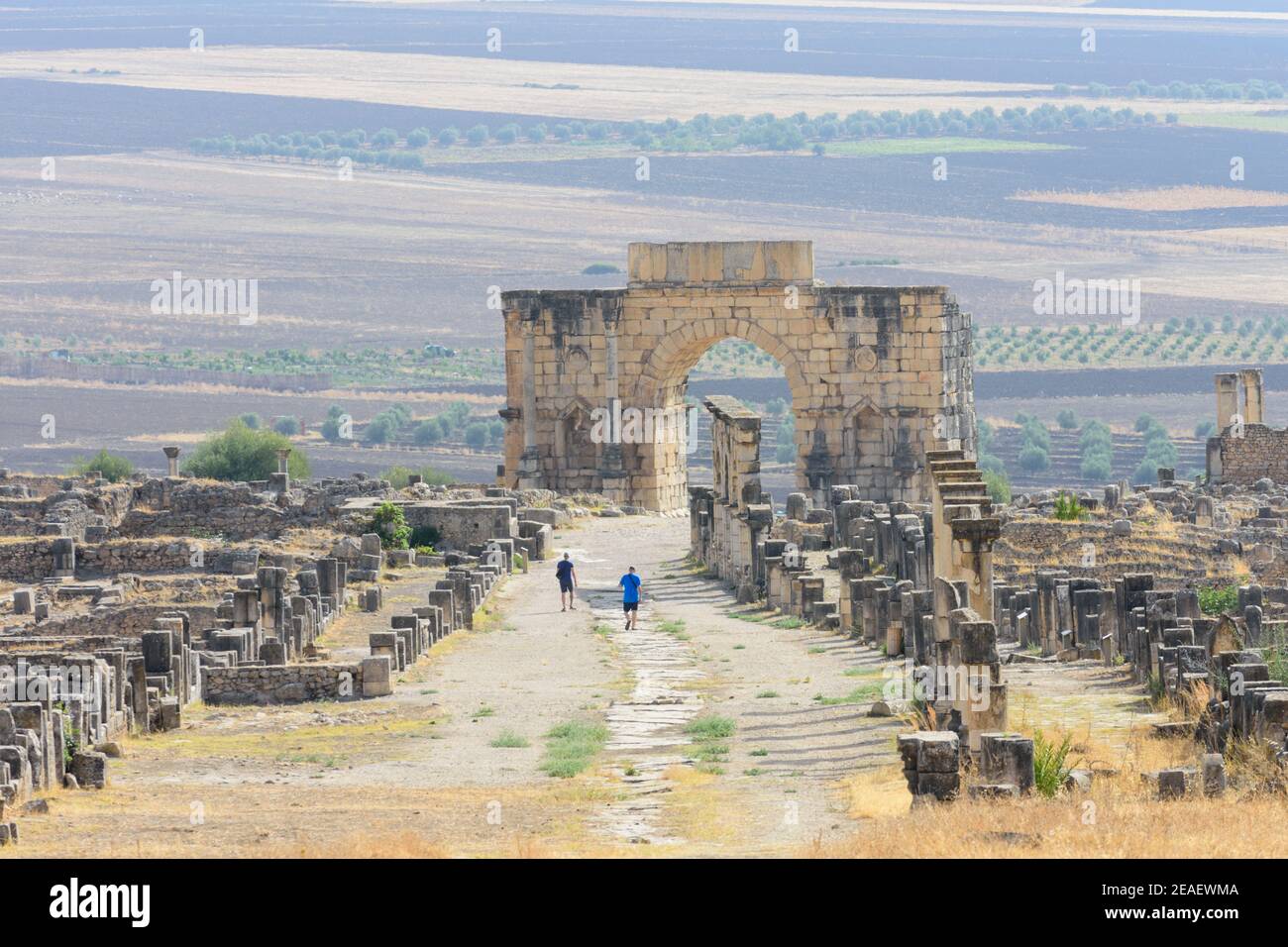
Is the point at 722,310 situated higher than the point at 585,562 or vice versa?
the point at 722,310

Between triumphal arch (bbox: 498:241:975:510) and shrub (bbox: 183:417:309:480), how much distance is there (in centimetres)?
1179

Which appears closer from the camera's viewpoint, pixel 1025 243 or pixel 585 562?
pixel 585 562

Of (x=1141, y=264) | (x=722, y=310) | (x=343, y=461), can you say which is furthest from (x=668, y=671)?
(x=1141, y=264)

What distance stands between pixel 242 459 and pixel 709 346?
53.6 feet

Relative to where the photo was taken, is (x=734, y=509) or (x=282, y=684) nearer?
(x=282, y=684)

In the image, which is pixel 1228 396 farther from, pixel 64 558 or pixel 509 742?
pixel 509 742

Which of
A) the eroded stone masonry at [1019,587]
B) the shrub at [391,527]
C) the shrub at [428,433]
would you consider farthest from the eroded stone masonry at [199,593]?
the shrub at [428,433]

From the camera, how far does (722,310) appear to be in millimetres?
51125

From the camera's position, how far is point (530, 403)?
51.9m

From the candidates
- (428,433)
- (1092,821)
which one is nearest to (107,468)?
(428,433)

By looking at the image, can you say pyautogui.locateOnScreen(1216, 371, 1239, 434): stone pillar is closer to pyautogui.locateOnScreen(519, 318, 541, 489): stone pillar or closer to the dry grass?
pyautogui.locateOnScreen(519, 318, 541, 489): stone pillar

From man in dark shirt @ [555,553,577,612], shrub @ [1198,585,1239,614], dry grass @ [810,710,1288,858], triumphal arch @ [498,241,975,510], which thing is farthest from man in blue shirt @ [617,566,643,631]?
triumphal arch @ [498,241,975,510]
